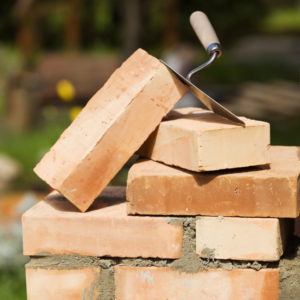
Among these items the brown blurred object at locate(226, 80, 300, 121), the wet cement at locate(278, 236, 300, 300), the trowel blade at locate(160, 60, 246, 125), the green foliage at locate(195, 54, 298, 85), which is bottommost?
the wet cement at locate(278, 236, 300, 300)

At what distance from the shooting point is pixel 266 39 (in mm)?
18484

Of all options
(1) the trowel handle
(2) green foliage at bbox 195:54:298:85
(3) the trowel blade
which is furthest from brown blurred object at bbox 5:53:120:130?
(3) the trowel blade

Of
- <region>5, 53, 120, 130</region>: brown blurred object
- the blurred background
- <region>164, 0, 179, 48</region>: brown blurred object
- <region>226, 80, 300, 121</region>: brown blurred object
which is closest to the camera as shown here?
the blurred background

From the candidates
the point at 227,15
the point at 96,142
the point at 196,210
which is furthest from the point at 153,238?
the point at 227,15

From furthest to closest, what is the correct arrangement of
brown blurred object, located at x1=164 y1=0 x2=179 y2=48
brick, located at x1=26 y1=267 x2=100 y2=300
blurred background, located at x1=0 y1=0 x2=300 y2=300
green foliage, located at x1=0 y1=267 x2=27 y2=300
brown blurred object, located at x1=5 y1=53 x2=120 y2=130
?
1. brown blurred object, located at x1=164 y1=0 x2=179 y2=48
2. brown blurred object, located at x1=5 y1=53 x2=120 y2=130
3. blurred background, located at x1=0 y1=0 x2=300 y2=300
4. green foliage, located at x1=0 y1=267 x2=27 y2=300
5. brick, located at x1=26 y1=267 x2=100 y2=300

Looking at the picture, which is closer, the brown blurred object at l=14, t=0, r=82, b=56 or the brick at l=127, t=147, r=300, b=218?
the brick at l=127, t=147, r=300, b=218

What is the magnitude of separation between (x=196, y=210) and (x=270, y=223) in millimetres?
291

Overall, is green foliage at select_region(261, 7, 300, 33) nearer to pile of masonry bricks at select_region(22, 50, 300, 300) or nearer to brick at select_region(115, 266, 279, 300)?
pile of masonry bricks at select_region(22, 50, 300, 300)

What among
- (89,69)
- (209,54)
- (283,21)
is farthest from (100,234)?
(283,21)

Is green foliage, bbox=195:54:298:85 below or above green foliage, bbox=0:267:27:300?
above

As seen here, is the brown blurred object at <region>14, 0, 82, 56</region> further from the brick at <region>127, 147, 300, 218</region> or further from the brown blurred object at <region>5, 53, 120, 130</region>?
the brick at <region>127, 147, 300, 218</region>

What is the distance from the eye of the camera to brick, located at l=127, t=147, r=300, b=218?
1.76 metres

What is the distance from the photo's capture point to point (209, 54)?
204 centimetres

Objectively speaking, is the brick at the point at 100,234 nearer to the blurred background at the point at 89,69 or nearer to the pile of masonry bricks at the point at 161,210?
the pile of masonry bricks at the point at 161,210
